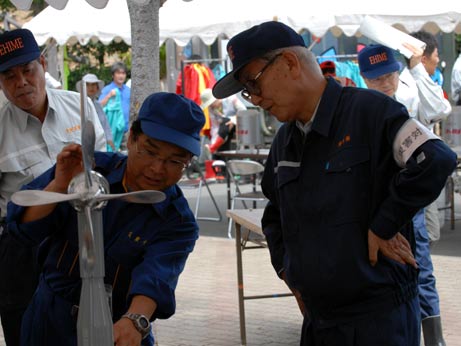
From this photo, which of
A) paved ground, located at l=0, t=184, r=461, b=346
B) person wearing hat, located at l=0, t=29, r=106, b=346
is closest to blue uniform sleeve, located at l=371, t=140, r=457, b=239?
person wearing hat, located at l=0, t=29, r=106, b=346

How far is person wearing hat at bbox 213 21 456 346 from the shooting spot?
2.77 metres

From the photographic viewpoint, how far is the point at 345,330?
115 inches

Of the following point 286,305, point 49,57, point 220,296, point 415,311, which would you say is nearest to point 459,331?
point 286,305

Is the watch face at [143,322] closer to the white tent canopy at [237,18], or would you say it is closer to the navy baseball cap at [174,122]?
the navy baseball cap at [174,122]

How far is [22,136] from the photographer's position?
15.3 feet

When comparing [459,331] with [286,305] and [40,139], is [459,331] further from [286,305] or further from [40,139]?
[40,139]

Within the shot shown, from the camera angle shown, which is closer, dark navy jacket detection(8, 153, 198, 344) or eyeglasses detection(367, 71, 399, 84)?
dark navy jacket detection(8, 153, 198, 344)

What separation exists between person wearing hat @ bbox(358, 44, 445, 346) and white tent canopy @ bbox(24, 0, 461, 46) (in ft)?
13.1

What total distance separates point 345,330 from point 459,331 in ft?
14.0

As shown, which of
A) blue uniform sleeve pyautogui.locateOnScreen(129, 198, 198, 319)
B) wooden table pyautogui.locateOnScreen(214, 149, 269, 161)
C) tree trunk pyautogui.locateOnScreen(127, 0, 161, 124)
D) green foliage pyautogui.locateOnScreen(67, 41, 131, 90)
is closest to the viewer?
blue uniform sleeve pyautogui.locateOnScreen(129, 198, 198, 319)

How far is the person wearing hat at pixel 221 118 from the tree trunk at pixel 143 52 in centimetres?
1023

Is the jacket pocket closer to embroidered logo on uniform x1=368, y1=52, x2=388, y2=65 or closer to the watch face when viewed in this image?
the watch face

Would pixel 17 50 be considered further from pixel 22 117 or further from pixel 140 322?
pixel 140 322

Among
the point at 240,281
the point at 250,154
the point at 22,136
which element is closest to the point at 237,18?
the point at 250,154
